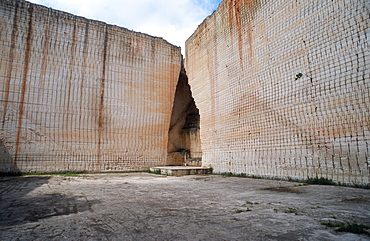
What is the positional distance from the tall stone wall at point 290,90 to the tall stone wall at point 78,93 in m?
3.36

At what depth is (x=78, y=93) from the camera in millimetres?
9758

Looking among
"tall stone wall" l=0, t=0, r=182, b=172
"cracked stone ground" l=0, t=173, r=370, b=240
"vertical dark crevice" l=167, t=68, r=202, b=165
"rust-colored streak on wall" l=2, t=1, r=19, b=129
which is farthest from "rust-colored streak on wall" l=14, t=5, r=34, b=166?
"cracked stone ground" l=0, t=173, r=370, b=240

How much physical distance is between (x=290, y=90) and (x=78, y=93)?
807cm

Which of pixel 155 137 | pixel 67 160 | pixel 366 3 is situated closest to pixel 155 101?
pixel 155 137

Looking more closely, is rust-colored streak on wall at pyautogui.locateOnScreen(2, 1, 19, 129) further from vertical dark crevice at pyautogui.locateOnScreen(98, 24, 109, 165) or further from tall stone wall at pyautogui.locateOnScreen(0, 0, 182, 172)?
vertical dark crevice at pyautogui.locateOnScreen(98, 24, 109, 165)

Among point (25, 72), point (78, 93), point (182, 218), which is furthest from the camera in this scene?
point (78, 93)

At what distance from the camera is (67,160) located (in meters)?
9.22

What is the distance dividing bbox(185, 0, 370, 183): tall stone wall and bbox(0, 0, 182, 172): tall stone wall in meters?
3.36

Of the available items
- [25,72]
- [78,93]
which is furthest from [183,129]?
[25,72]

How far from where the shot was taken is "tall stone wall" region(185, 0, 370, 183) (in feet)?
14.5

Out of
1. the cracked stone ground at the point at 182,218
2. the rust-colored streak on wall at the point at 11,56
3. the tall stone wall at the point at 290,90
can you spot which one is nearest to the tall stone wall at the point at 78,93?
the rust-colored streak on wall at the point at 11,56

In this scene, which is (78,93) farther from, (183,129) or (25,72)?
(183,129)

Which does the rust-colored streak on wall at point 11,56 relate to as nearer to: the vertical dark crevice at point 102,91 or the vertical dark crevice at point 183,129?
the vertical dark crevice at point 102,91

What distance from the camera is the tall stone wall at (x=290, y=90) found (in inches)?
174
